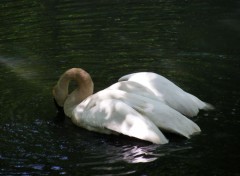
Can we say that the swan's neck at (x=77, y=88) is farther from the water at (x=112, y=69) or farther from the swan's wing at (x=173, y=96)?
the swan's wing at (x=173, y=96)

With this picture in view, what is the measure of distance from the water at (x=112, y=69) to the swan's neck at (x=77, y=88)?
34 cm

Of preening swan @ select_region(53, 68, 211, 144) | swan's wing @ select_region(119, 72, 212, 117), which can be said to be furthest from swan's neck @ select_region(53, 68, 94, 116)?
swan's wing @ select_region(119, 72, 212, 117)

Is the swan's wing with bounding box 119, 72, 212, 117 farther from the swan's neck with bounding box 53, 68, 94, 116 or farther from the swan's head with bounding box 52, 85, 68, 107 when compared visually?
the swan's head with bounding box 52, 85, 68, 107

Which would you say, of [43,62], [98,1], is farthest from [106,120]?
[98,1]

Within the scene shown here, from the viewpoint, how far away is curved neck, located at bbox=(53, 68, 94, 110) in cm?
939

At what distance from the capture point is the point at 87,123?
8.65 meters

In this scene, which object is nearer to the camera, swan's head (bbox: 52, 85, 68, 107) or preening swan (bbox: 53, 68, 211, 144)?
preening swan (bbox: 53, 68, 211, 144)

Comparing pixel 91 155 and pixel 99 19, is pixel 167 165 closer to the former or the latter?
pixel 91 155

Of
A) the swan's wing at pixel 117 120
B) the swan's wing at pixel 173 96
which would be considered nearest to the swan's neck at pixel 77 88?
the swan's wing at pixel 117 120

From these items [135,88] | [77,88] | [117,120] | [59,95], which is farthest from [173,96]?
[59,95]

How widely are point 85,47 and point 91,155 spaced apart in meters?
5.76

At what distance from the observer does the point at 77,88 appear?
31.0 feet

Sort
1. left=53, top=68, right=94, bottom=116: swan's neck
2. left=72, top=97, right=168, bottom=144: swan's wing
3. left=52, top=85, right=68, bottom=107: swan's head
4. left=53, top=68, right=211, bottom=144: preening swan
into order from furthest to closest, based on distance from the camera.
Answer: left=52, top=85, right=68, bottom=107: swan's head, left=53, top=68, right=94, bottom=116: swan's neck, left=53, top=68, right=211, bottom=144: preening swan, left=72, top=97, right=168, bottom=144: swan's wing

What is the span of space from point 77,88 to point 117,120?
1556 millimetres
